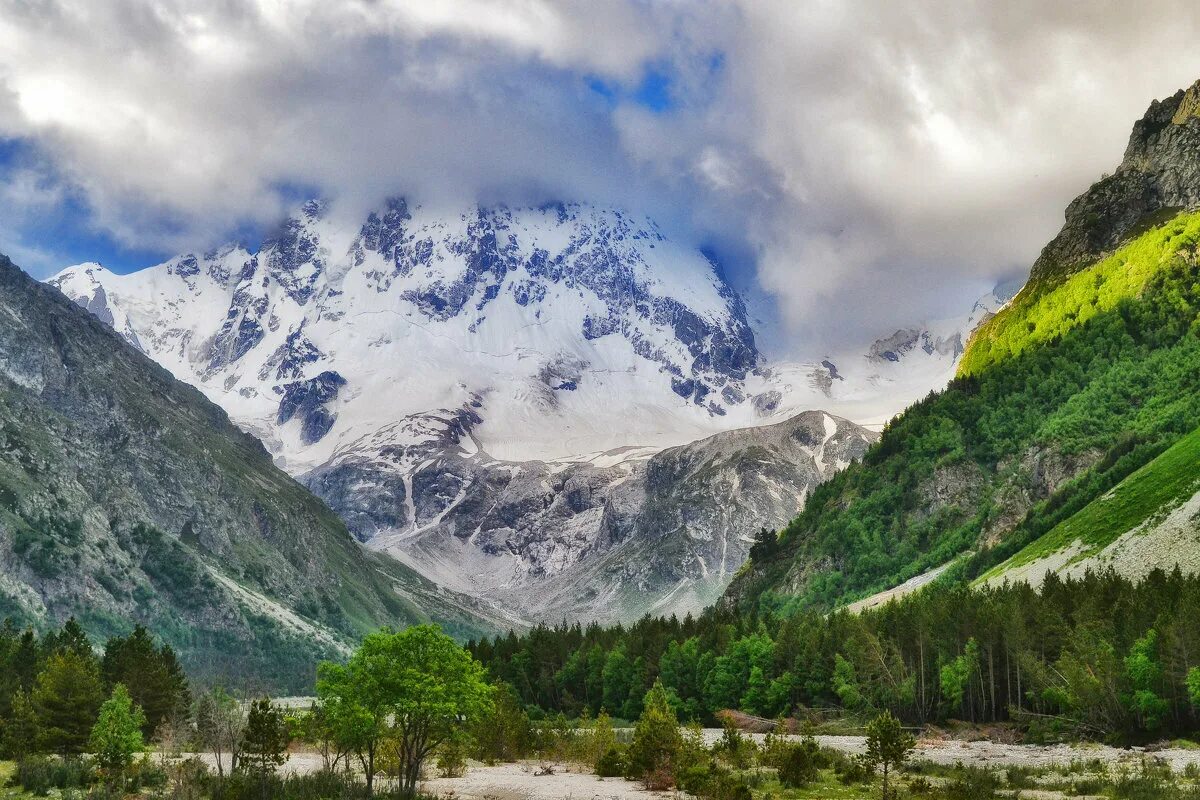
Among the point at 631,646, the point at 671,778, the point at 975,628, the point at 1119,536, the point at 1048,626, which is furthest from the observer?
the point at 631,646

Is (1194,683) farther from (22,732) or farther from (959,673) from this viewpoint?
(22,732)

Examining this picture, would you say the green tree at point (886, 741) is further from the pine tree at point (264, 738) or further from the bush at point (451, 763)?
A: the pine tree at point (264, 738)

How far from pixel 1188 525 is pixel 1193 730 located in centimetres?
6143

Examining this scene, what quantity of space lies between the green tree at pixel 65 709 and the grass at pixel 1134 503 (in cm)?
13801

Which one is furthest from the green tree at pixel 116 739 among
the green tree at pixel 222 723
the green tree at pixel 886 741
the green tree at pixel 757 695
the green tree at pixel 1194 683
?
the green tree at pixel 757 695

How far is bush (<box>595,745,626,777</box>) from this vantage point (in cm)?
10131

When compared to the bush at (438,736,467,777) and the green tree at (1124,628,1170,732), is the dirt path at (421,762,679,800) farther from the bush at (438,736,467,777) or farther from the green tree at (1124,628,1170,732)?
the green tree at (1124,628,1170,732)

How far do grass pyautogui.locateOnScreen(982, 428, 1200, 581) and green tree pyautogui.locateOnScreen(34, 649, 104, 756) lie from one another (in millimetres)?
138006

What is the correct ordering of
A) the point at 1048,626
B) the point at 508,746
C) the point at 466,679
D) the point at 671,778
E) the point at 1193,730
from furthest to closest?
the point at 1048,626, the point at 508,746, the point at 1193,730, the point at 671,778, the point at 466,679

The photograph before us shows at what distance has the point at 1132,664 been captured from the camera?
109438 millimetres

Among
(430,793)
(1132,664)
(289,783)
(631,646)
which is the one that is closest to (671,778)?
(430,793)

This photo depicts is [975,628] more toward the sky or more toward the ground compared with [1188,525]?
more toward the ground

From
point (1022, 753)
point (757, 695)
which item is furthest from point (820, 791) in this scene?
point (757, 695)

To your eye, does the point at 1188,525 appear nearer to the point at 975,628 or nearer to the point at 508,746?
the point at 975,628
